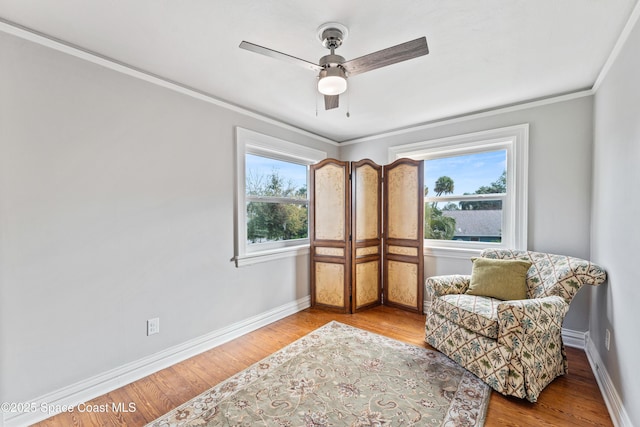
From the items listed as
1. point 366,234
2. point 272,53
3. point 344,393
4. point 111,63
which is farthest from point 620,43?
point 111,63

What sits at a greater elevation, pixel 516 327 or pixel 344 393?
pixel 516 327

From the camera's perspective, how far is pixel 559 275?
2.24 meters

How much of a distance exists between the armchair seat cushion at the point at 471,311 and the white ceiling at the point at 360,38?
1.84 m

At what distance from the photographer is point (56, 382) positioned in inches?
72.2

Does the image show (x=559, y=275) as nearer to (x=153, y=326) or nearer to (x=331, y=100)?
(x=331, y=100)

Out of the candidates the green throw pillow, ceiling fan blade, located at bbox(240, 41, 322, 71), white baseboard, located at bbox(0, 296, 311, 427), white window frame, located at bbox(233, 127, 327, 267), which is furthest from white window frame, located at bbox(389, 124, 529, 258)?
white baseboard, located at bbox(0, 296, 311, 427)

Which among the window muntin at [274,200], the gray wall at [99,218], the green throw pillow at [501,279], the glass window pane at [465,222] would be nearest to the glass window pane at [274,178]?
the window muntin at [274,200]

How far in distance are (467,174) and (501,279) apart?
1.41 metres

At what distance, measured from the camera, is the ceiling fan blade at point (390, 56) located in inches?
58.5

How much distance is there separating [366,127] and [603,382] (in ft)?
10.4

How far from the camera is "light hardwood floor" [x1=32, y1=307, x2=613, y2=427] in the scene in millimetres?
1741

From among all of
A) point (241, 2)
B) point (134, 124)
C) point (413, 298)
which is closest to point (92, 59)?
point (134, 124)

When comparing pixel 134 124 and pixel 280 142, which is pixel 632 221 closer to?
pixel 280 142

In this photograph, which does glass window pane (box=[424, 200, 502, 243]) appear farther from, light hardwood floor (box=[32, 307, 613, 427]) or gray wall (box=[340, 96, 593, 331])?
light hardwood floor (box=[32, 307, 613, 427])
